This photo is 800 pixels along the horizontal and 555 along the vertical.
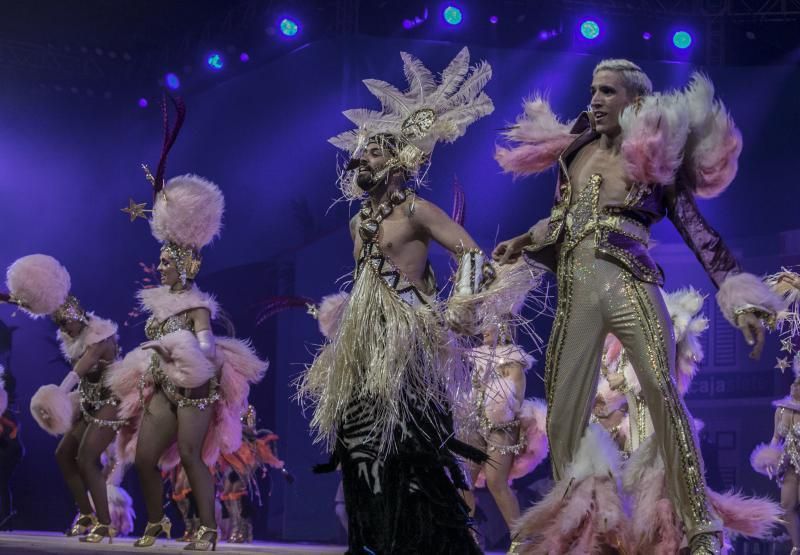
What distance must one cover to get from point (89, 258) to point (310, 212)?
289 centimetres

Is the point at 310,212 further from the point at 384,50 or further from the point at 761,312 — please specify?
the point at 761,312

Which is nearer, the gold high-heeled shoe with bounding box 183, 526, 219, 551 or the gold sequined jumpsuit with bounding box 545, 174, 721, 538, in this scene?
the gold sequined jumpsuit with bounding box 545, 174, 721, 538

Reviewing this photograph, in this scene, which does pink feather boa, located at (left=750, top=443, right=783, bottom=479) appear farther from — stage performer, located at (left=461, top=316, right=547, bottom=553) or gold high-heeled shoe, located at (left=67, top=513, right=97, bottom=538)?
gold high-heeled shoe, located at (left=67, top=513, right=97, bottom=538)

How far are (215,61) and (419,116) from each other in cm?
850

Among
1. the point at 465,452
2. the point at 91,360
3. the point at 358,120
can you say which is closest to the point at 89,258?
the point at 91,360

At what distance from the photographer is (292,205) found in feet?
40.7

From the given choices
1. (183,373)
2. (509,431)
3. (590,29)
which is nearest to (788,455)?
(509,431)

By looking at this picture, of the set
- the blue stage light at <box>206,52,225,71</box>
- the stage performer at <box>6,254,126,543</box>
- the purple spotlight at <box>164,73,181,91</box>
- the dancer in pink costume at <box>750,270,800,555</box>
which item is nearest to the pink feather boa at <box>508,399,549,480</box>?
the dancer in pink costume at <box>750,270,800,555</box>

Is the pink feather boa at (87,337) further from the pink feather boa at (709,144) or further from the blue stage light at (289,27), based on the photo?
the blue stage light at (289,27)

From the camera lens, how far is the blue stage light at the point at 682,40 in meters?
11.4

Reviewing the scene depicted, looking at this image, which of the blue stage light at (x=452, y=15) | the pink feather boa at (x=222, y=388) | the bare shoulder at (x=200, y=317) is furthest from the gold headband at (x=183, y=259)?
the blue stage light at (x=452, y=15)

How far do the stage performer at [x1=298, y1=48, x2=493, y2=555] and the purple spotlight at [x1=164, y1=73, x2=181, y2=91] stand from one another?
8.71m

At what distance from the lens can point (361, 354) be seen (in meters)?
3.94

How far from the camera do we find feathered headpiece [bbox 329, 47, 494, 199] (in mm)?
4328
